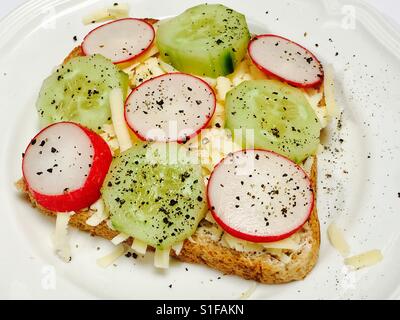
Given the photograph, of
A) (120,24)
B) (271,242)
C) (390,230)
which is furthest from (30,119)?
(390,230)

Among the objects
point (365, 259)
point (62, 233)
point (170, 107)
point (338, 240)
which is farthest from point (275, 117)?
point (62, 233)

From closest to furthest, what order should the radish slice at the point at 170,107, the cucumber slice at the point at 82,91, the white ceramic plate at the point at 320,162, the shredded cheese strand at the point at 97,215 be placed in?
the white ceramic plate at the point at 320,162
the shredded cheese strand at the point at 97,215
the radish slice at the point at 170,107
the cucumber slice at the point at 82,91

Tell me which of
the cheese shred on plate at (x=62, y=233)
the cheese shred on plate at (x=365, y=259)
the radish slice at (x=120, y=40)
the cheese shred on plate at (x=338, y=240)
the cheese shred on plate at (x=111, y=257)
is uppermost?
the radish slice at (x=120, y=40)

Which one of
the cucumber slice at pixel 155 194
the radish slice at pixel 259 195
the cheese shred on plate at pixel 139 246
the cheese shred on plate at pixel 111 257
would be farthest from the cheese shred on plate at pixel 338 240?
the cheese shred on plate at pixel 111 257

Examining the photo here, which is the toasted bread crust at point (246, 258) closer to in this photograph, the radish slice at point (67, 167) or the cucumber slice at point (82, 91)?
the radish slice at point (67, 167)

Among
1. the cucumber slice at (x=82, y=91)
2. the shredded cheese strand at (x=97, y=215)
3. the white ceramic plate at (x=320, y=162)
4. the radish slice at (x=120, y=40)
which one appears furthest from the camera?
the radish slice at (x=120, y=40)

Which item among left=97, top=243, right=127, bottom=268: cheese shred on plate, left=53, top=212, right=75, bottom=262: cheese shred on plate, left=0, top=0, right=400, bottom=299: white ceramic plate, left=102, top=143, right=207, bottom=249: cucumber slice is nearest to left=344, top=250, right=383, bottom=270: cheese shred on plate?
left=0, top=0, right=400, bottom=299: white ceramic plate
